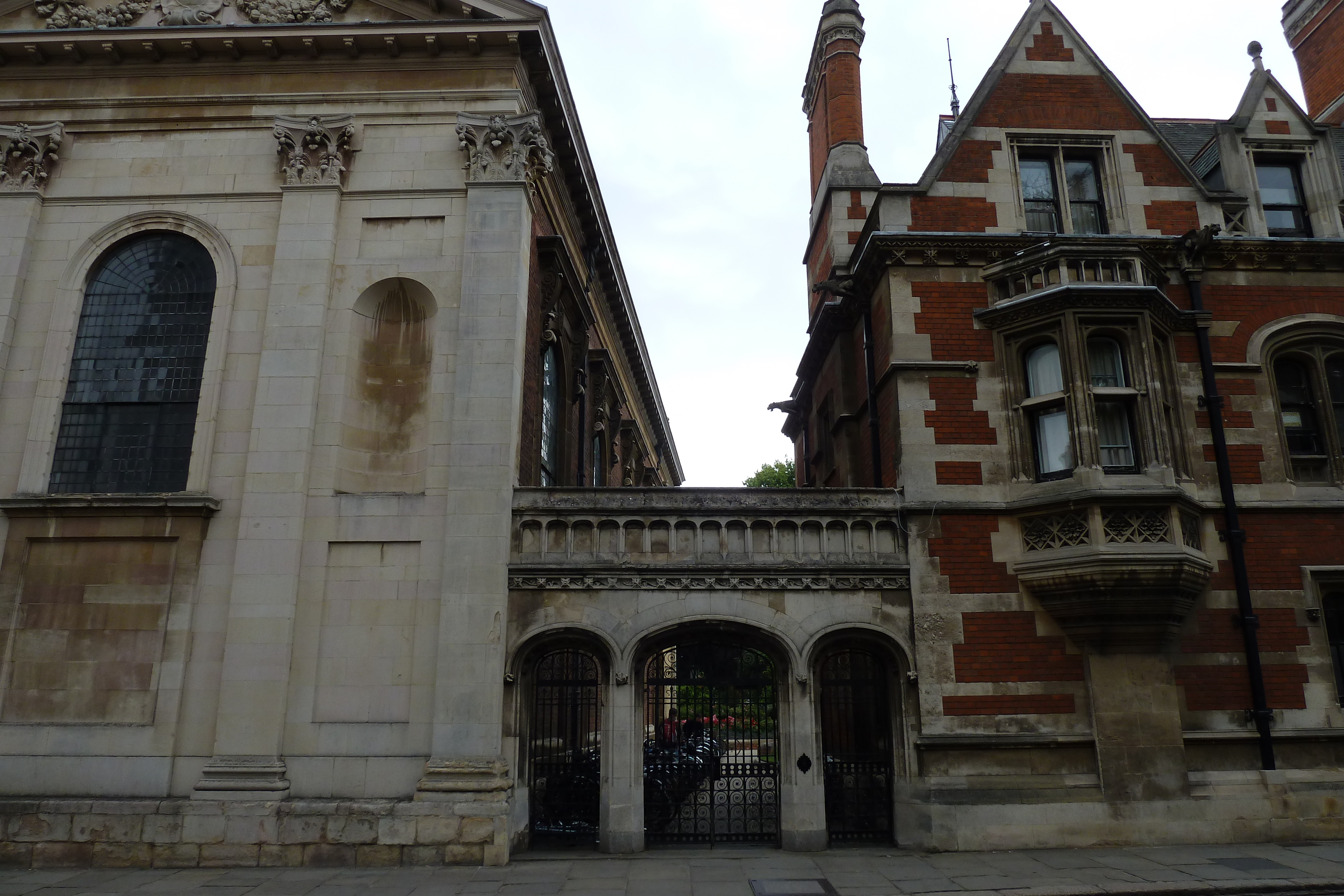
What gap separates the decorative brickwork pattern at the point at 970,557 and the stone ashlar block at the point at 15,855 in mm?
14270

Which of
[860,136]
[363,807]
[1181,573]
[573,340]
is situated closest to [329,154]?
[573,340]

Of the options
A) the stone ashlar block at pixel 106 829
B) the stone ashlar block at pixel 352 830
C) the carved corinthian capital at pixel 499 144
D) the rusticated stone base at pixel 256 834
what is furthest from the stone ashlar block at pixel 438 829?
the carved corinthian capital at pixel 499 144

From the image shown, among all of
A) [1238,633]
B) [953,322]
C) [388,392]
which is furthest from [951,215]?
[388,392]

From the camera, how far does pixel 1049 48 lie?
1745cm

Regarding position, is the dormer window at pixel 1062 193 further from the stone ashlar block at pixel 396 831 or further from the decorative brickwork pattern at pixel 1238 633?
the stone ashlar block at pixel 396 831

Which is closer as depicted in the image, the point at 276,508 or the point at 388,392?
the point at 276,508

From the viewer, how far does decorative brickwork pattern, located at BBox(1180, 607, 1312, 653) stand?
14.3 meters

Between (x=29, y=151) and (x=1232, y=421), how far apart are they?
22152mm

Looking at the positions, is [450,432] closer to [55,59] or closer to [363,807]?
[363,807]

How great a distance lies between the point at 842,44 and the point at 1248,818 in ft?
63.8

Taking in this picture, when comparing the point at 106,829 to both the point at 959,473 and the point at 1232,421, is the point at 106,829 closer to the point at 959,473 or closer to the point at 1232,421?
the point at 959,473

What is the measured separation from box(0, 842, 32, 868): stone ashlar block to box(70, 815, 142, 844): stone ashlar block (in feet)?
2.01

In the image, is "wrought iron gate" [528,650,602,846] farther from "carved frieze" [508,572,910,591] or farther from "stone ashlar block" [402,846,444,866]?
"stone ashlar block" [402,846,444,866]

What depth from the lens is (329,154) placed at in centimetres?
1602
